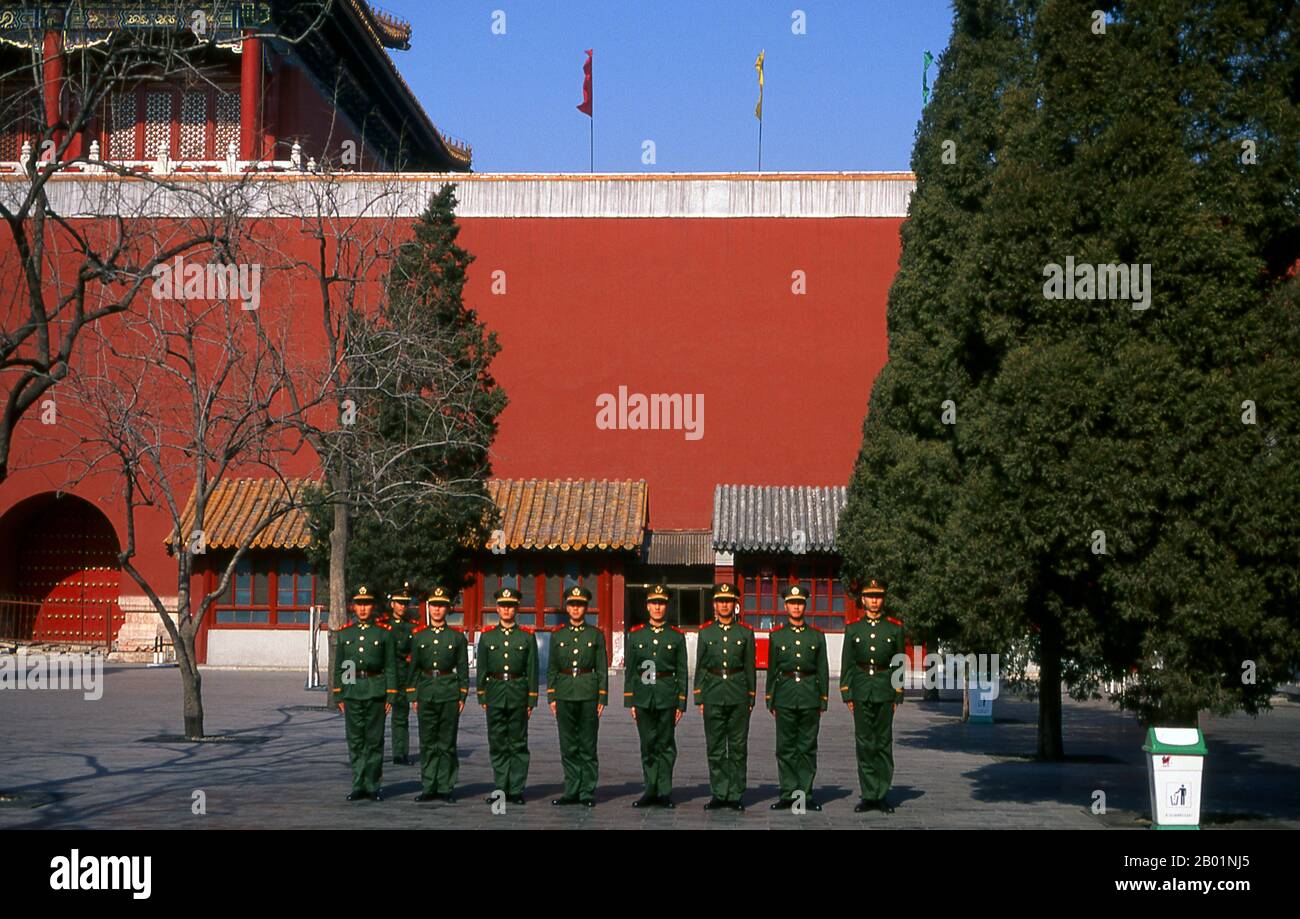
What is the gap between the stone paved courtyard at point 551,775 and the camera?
35.0 feet

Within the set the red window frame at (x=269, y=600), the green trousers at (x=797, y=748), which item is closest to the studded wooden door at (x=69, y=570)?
the red window frame at (x=269, y=600)

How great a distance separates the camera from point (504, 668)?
11648 millimetres

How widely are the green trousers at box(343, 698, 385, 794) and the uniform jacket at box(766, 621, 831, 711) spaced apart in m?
3.05

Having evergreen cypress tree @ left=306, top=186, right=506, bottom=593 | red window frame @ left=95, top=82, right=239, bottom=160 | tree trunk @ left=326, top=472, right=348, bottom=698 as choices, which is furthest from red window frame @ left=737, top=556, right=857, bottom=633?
red window frame @ left=95, top=82, right=239, bottom=160

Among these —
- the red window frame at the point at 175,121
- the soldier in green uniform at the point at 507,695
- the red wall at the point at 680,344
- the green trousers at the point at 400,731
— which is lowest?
the green trousers at the point at 400,731

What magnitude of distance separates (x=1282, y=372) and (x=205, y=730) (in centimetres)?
1218

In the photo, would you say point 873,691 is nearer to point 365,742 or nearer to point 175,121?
point 365,742

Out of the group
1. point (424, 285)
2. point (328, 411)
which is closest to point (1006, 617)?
point (424, 285)

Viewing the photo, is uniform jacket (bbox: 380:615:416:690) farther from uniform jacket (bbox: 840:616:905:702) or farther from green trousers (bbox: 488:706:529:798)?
uniform jacket (bbox: 840:616:905:702)

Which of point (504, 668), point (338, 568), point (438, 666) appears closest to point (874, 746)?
point (504, 668)

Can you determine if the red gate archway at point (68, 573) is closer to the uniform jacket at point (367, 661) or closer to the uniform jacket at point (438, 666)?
the uniform jacket at point (367, 661)

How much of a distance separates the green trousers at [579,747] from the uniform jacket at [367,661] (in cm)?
142

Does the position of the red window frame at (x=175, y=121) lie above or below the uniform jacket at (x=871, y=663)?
above
